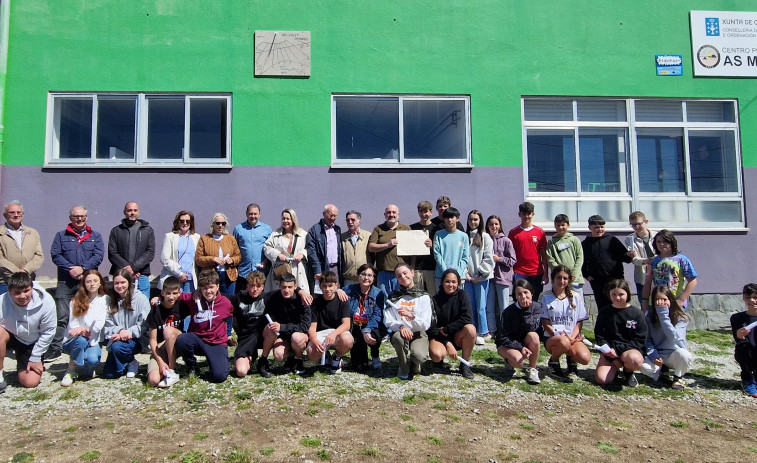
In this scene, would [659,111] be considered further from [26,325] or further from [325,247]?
[26,325]

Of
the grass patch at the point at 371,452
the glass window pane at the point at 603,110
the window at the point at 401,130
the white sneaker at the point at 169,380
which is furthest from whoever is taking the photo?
the glass window pane at the point at 603,110

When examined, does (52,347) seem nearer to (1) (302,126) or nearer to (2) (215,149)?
(2) (215,149)

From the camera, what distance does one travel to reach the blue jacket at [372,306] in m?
5.70

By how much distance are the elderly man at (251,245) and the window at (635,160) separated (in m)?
4.35

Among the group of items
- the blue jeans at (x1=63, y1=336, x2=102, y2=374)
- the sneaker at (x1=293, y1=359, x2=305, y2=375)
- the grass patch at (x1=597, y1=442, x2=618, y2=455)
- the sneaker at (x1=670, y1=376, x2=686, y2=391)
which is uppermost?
the blue jeans at (x1=63, y1=336, x2=102, y2=374)

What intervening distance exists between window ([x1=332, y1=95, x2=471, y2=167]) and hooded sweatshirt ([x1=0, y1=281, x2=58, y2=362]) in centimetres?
447

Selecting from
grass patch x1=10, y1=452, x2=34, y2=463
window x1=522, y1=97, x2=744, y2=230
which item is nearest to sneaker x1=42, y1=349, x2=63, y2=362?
grass patch x1=10, y1=452, x2=34, y2=463

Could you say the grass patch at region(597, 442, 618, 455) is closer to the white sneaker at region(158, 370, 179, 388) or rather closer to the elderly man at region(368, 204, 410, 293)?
the elderly man at region(368, 204, 410, 293)

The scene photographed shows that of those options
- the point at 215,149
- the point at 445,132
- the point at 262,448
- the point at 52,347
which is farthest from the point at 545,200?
the point at 52,347

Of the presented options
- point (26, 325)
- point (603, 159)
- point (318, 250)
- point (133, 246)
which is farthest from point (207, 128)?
point (603, 159)

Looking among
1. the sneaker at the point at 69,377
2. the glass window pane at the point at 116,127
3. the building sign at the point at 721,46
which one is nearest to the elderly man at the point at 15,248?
the sneaker at the point at 69,377

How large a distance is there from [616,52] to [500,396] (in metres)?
6.54

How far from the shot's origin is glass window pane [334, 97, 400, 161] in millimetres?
8531

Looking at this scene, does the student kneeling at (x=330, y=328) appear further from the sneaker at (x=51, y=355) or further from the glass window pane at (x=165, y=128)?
the glass window pane at (x=165, y=128)
